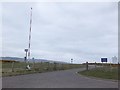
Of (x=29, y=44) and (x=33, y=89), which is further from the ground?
(x=29, y=44)

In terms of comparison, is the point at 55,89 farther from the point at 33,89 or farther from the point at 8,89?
the point at 8,89

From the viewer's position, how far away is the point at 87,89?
14664mm

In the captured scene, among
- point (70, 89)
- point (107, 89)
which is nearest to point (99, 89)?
point (107, 89)

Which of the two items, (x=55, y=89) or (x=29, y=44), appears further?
(x=29, y=44)

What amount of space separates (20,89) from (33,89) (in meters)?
0.64

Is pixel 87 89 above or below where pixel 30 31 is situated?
below

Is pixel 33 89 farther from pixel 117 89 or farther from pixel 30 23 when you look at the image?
pixel 30 23

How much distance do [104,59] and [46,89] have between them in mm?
35681

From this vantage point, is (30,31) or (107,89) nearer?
(107,89)

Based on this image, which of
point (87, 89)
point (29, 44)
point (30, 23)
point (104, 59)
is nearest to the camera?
point (87, 89)

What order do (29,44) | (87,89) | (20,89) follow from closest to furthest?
(20,89)
(87,89)
(29,44)

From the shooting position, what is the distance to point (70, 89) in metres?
14.5

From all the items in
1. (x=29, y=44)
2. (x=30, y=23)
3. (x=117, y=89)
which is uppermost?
→ (x=30, y=23)

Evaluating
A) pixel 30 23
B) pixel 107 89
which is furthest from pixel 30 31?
pixel 107 89
